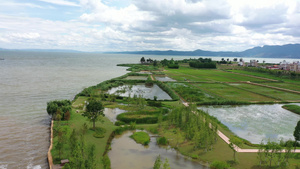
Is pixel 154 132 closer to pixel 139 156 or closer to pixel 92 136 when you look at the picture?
pixel 139 156

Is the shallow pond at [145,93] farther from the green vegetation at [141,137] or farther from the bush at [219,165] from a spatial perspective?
the bush at [219,165]

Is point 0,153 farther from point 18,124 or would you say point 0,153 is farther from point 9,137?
point 18,124

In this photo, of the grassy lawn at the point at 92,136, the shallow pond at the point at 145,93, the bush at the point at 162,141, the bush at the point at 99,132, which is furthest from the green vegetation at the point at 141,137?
the shallow pond at the point at 145,93

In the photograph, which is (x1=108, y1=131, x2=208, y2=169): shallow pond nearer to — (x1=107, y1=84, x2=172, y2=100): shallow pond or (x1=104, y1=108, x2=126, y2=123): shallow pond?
(x1=104, y1=108, x2=126, y2=123): shallow pond

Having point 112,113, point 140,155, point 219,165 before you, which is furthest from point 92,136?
point 219,165

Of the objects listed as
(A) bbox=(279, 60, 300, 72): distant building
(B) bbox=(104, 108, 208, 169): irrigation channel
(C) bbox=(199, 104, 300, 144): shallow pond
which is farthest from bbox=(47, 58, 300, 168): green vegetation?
(A) bbox=(279, 60, 300, 72): distant building
